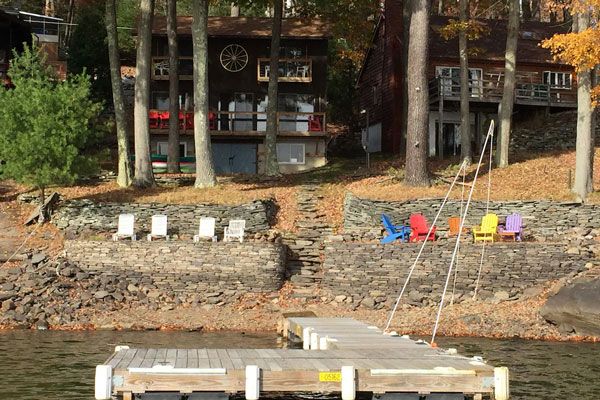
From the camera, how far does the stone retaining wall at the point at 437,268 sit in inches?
1000

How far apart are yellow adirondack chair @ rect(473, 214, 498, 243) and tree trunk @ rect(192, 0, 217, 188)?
10.6 m

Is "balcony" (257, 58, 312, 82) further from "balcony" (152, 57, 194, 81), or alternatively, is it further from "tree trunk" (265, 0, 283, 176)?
"tree trunk" (265, 0, 283, 176)

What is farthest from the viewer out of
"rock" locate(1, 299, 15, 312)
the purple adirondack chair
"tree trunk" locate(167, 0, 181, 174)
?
"tree trunk" locate(167, 0, 181, 174)

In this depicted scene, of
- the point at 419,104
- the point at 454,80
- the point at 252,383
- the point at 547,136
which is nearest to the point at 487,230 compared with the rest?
the point at 419,104

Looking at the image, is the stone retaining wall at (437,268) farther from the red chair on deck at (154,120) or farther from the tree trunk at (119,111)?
the red chair on deck at (154,120)

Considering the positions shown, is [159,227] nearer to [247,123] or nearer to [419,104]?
[419,104]

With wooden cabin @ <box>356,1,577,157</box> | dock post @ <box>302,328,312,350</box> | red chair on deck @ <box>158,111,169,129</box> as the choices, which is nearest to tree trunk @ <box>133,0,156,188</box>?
red chair on deck @ <box>158,111,169,129</box>

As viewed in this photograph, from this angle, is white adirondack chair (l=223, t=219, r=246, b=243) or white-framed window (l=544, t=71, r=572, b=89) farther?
white-framed window (l=544, t=71, r=572, b=89)

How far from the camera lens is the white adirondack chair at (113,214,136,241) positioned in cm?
2758

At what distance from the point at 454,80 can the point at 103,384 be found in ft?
107

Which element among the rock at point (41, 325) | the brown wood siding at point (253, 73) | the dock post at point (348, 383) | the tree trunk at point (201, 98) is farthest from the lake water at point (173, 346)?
the brown wood siding at point (253, 73)

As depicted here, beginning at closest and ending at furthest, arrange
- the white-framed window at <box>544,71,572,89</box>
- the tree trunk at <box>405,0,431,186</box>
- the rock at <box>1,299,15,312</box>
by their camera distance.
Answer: the rock at <box>1,299,15,312</box> → the tree trunk at <box>405,0,431,186</box> → the white-framed window at <box>544,71,572,89</box>

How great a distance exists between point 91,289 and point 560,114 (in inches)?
1047

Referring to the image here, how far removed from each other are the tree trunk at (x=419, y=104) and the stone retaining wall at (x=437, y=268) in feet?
21.2
